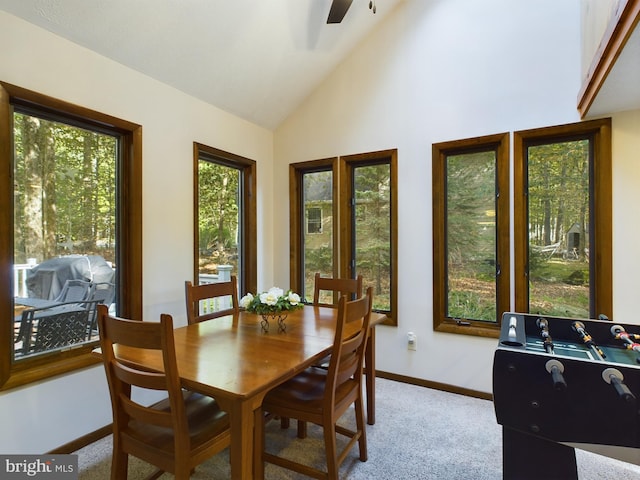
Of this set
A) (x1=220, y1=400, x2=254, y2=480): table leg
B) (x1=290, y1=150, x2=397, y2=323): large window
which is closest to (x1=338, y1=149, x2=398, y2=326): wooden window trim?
(x1=290, y1=150, x2=397, y2=323): large window

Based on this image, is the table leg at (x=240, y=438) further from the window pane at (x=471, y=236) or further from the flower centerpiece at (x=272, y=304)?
the window pane at (x=471, y=236)

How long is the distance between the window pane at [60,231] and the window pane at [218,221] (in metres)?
0.83

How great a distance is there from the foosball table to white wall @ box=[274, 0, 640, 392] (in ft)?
5.21

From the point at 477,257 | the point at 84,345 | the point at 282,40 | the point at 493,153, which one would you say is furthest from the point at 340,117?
the point at 84,345

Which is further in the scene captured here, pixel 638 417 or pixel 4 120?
pixel 4 120

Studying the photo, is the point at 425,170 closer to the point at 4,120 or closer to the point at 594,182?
the point at 594,182

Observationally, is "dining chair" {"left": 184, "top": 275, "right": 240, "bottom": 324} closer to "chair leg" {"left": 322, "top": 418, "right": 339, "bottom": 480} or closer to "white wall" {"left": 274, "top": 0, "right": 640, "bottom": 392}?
"chair leg" {"left": 322, "top": 418, "right": 339, "bottom": 480}

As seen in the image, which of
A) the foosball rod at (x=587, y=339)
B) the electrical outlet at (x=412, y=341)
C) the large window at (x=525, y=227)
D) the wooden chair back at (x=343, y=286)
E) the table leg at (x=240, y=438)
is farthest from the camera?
the electrical outlet at (x=412, y=341)

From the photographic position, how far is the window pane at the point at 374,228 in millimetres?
3396

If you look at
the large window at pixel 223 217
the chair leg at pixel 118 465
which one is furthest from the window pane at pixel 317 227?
the chair leg at pixel 118 465

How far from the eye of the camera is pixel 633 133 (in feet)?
7.82

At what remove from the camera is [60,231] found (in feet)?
7.18

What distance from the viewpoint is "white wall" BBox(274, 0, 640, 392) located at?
254 cm

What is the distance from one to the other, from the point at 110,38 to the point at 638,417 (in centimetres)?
333
